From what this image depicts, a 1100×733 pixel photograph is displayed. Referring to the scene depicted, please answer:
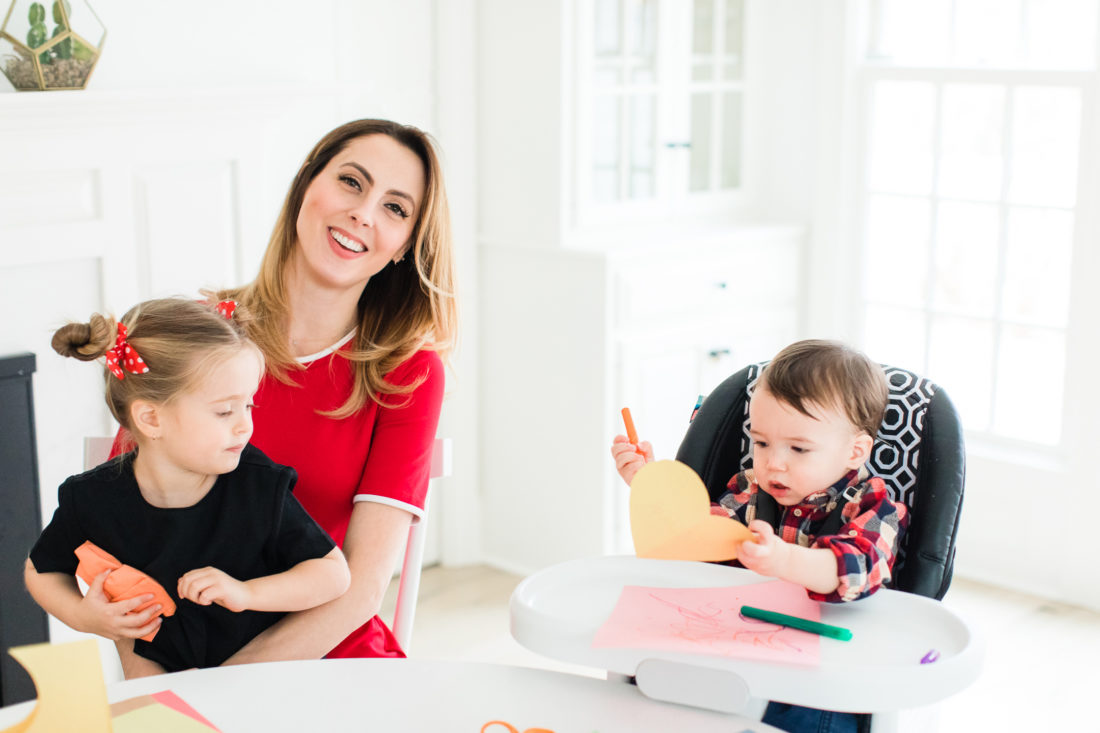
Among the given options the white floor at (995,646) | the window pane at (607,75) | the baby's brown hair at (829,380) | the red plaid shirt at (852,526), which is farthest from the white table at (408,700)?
the window pane at (607,75)

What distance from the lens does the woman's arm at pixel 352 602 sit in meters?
1.50

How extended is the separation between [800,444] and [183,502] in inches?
29.7

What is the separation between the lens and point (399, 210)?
1.80 meters

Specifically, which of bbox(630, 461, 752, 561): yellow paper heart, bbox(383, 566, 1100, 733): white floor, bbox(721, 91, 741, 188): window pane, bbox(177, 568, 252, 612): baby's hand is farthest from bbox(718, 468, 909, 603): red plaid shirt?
bbox(721, 91, 741, 188): window pane

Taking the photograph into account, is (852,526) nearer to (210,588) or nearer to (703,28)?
(210,588)

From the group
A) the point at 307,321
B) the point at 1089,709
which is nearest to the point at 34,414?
the point at 307,321

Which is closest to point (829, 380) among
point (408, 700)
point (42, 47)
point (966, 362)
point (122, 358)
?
point (408, 700)

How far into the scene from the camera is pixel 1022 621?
3.24 m

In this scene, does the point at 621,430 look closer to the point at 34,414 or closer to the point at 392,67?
A: the point at 392,67

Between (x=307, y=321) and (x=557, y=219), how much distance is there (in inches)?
64.2

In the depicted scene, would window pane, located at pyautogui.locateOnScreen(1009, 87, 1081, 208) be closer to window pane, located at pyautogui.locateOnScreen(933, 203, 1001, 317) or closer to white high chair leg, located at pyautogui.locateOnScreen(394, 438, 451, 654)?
window pane, located at pyautogui.locateOnScreen(933, 203, 1001, 317)

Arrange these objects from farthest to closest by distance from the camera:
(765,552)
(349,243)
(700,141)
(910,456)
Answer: (700,141)
(349,243)
(910,456)
(765,552)

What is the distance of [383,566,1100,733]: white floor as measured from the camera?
273 cm

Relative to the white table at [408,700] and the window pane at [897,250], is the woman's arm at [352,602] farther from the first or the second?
the window pane at [897,250]
